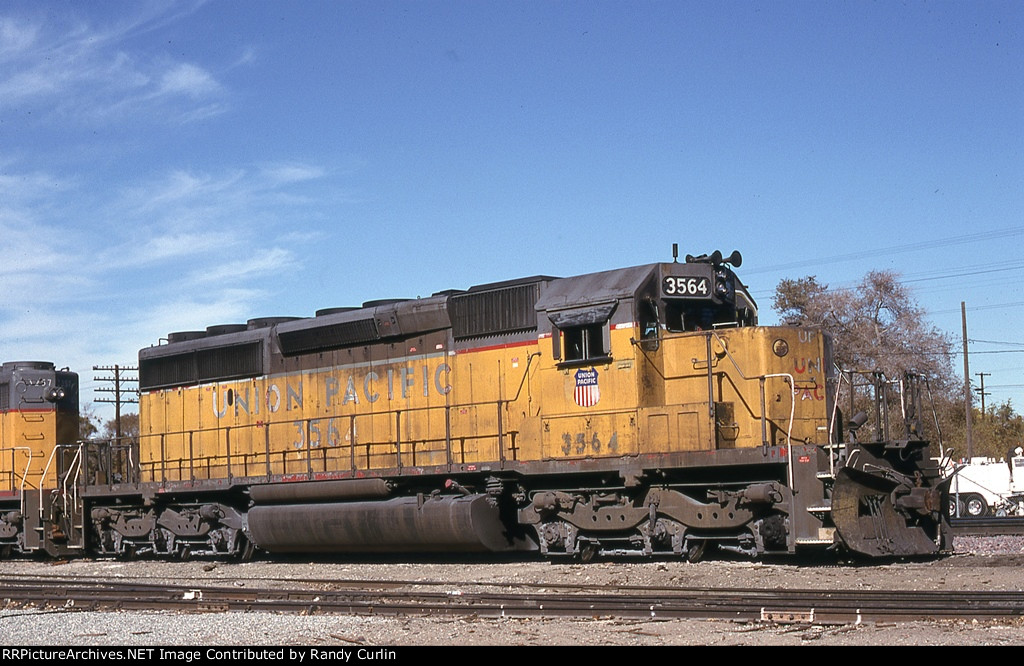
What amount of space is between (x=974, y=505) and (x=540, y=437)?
19320 millimetres

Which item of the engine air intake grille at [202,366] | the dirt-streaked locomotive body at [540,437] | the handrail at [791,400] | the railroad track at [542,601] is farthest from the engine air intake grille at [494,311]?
the engine air intake grille at [202,366]

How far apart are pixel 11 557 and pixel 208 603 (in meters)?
12.1

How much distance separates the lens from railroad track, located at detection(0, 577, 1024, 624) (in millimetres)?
8312

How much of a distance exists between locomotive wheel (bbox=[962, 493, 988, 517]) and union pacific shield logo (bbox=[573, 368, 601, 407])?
19189 mm

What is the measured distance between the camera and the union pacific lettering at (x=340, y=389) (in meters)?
Answer: 15.4

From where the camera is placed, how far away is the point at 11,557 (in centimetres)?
2070

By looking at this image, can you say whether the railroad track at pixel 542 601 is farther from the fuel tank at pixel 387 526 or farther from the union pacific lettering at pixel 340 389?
the union pacific lettering at pixel 340 389

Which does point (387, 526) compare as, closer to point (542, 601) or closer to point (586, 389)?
point (586, 389)

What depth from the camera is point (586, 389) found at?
44.7 feet

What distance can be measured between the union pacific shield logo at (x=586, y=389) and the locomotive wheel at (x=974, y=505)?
1919cm

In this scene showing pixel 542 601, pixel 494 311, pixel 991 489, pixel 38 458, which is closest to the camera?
pixel 542 601

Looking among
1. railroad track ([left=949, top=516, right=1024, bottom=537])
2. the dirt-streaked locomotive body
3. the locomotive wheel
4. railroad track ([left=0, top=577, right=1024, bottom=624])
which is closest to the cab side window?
the dirt-streaked locomotive body

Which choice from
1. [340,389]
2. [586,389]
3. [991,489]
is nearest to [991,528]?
[586,389]
